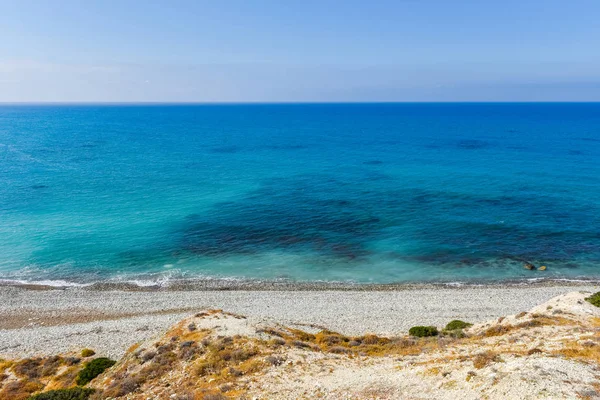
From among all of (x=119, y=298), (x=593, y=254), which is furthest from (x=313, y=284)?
(x=593, y=254)

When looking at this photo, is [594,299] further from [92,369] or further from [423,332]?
[92,369]

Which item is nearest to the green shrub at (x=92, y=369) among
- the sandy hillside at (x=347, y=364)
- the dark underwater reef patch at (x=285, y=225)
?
the sandy hillside at (x=347, y=364)

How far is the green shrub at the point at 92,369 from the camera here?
24.8 m

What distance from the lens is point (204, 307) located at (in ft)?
134

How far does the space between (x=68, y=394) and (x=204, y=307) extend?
64.4ft

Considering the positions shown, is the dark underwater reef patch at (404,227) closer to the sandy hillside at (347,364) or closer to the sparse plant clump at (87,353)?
the sparse plant clump at (87,353)

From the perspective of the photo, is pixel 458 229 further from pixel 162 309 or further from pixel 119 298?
pixel 119 298

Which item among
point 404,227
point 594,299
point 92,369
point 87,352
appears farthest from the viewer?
point 404,227

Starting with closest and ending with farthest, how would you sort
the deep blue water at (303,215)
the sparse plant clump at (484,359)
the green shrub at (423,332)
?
the sparse plant clump at (484,359)
the green shrub at (423,332)
the deep blue water at (303,215)

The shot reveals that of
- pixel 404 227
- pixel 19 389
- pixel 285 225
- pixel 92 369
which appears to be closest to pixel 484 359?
pixel 92 369

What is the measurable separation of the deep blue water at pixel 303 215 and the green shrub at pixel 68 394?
89.2 ft

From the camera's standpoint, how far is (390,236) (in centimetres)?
5900

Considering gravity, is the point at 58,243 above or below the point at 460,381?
below

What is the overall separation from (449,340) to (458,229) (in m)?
38.7
